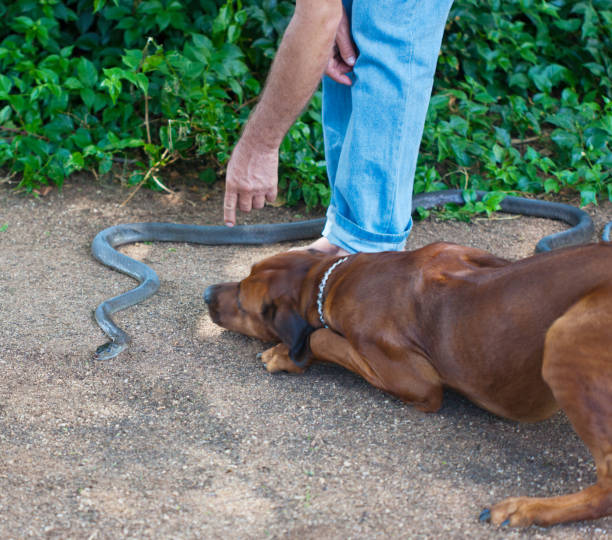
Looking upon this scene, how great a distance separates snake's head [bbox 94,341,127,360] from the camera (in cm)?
345

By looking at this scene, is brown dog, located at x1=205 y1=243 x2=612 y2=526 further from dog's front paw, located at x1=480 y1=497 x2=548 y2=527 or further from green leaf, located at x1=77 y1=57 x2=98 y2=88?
green leaf, located at x1=77 y1=57 x2=98 y2=88

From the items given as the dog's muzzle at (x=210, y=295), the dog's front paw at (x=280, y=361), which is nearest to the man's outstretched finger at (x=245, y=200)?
the dog's muzzle at (x=210, y=295)

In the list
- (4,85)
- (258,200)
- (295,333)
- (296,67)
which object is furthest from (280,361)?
(4,85)

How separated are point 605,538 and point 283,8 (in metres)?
4.53

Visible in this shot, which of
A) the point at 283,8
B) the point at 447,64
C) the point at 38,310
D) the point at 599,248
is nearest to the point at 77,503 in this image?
the point at 38,310

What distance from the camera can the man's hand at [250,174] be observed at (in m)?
3.44

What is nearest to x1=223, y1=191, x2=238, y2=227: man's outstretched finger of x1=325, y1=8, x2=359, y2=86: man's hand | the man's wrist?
the man's wrist

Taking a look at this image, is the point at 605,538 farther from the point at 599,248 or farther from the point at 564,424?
the point at 599,248

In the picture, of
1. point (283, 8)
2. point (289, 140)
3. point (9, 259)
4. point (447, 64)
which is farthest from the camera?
point (447, 64)

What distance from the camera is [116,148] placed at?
566cm

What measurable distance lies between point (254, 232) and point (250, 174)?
1.55 metres

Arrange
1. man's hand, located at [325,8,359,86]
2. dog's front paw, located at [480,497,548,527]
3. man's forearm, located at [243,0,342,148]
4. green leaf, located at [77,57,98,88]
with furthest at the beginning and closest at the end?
green leaf, located at [77,57,98,88], man's hand, located at [325,8,359,86], man's forearm, located at [243,0,342,148], dog's front paw, located at [480,497,548,527]

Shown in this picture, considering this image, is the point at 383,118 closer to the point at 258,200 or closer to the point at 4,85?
the point at 258,200

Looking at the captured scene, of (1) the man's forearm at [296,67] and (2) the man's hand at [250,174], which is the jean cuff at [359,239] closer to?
(2) the man's hand at [250,174]
